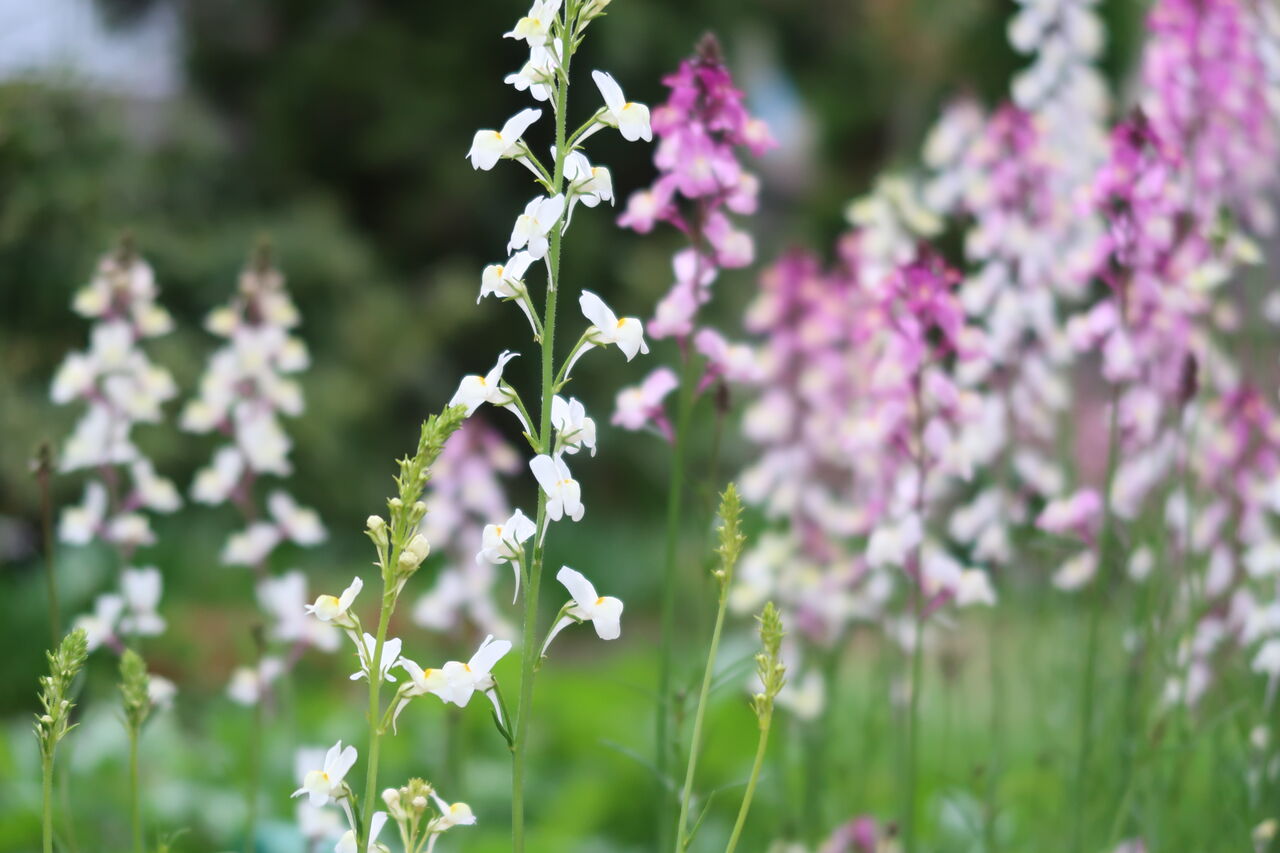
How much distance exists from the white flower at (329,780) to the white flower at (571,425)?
30cm

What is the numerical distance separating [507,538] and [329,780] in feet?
0.77

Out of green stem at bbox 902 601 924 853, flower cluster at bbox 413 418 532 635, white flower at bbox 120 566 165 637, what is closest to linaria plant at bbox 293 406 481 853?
green stem at bbox 902 601 924 853

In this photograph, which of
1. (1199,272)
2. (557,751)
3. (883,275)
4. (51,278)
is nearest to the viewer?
(883,275)

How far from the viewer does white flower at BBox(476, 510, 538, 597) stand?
99 cm

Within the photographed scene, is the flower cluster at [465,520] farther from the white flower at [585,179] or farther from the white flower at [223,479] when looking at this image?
the white flower at [585,179]

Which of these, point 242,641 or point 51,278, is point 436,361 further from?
point 242,641

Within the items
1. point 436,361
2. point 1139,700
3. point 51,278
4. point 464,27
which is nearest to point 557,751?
point 1139,700

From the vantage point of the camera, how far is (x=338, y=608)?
0.94 meters

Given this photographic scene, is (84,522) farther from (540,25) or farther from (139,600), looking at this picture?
(540,25)

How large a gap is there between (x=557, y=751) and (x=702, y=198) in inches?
80.4

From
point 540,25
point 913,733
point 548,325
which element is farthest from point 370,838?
point 913,733

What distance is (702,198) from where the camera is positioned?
61.3 inches

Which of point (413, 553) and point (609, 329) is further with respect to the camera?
point (609, 329)

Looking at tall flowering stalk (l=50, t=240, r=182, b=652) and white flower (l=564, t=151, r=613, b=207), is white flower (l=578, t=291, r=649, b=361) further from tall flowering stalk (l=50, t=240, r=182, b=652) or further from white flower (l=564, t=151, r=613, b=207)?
tall flowering stalk (l=50, t=240, r=182, b=652)
